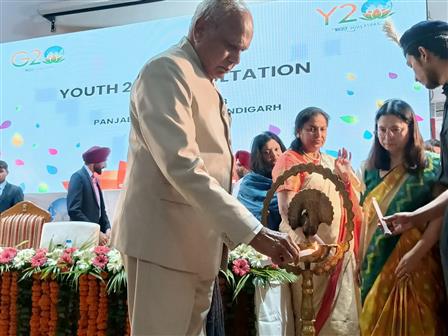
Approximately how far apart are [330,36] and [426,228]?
169 cm

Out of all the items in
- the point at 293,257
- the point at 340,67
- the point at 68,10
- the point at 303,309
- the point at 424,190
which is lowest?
the point at 303,309

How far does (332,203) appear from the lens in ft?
8.49

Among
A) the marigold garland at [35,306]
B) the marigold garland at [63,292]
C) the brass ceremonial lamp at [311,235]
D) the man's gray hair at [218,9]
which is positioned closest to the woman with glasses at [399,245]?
the brass ceremonial lamp at [311,235]

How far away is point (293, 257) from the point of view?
3.54ft

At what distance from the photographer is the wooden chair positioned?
3543 mm

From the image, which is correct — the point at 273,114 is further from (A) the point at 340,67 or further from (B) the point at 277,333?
(B) the point at 277,333

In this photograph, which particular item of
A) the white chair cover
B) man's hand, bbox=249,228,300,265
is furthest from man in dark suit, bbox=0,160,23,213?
Answer: man's hand, bbox=249,228,300,265

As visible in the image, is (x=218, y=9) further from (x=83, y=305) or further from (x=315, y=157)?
(x=315, y=157)

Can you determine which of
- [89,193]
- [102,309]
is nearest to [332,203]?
[102,309]

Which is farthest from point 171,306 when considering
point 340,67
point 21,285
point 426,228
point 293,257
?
Result: point 340,67

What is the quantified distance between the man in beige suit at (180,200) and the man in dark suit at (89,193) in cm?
327

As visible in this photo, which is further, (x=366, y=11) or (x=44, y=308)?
(x=366, y=11)

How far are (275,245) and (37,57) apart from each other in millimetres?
4206

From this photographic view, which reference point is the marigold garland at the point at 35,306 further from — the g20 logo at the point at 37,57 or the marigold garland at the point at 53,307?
the g20 logo at the point at 37,57
